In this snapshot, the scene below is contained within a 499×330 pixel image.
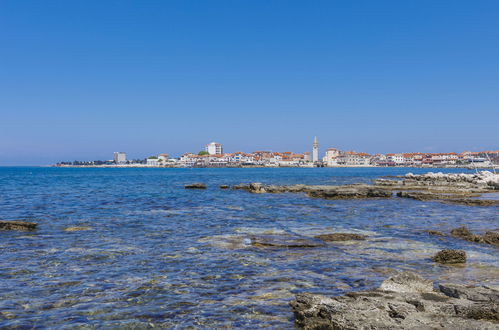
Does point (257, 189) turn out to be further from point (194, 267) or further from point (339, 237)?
point (194, 267)

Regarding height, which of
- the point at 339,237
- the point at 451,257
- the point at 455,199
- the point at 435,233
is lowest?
the point at 455,199

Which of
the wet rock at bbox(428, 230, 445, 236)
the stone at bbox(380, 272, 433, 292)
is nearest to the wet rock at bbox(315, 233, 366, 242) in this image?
the wet rock at bbox(428, 230, 445, 236)

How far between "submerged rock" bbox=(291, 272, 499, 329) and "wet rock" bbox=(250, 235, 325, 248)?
6518 mm

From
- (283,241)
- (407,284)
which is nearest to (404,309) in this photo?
(407,284)

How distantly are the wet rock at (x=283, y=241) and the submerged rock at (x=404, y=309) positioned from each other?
257 inches

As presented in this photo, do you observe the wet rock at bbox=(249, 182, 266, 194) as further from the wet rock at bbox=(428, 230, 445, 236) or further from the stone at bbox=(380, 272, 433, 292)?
the stone at bbox=(380, 272, 433, 292)

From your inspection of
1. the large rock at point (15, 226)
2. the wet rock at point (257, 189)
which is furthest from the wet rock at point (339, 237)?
the wet rock at point (257, 189)

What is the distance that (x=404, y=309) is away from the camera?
24.3ft

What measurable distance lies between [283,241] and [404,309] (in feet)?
29.2

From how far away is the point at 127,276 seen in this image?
11.3m

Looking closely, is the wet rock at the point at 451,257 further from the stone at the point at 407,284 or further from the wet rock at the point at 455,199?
the wet rock at the point at 455,199

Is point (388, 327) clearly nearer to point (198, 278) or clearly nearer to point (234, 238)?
point (198, 278)

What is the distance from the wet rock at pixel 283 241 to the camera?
15352mm

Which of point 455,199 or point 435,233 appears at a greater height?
point 435,233
